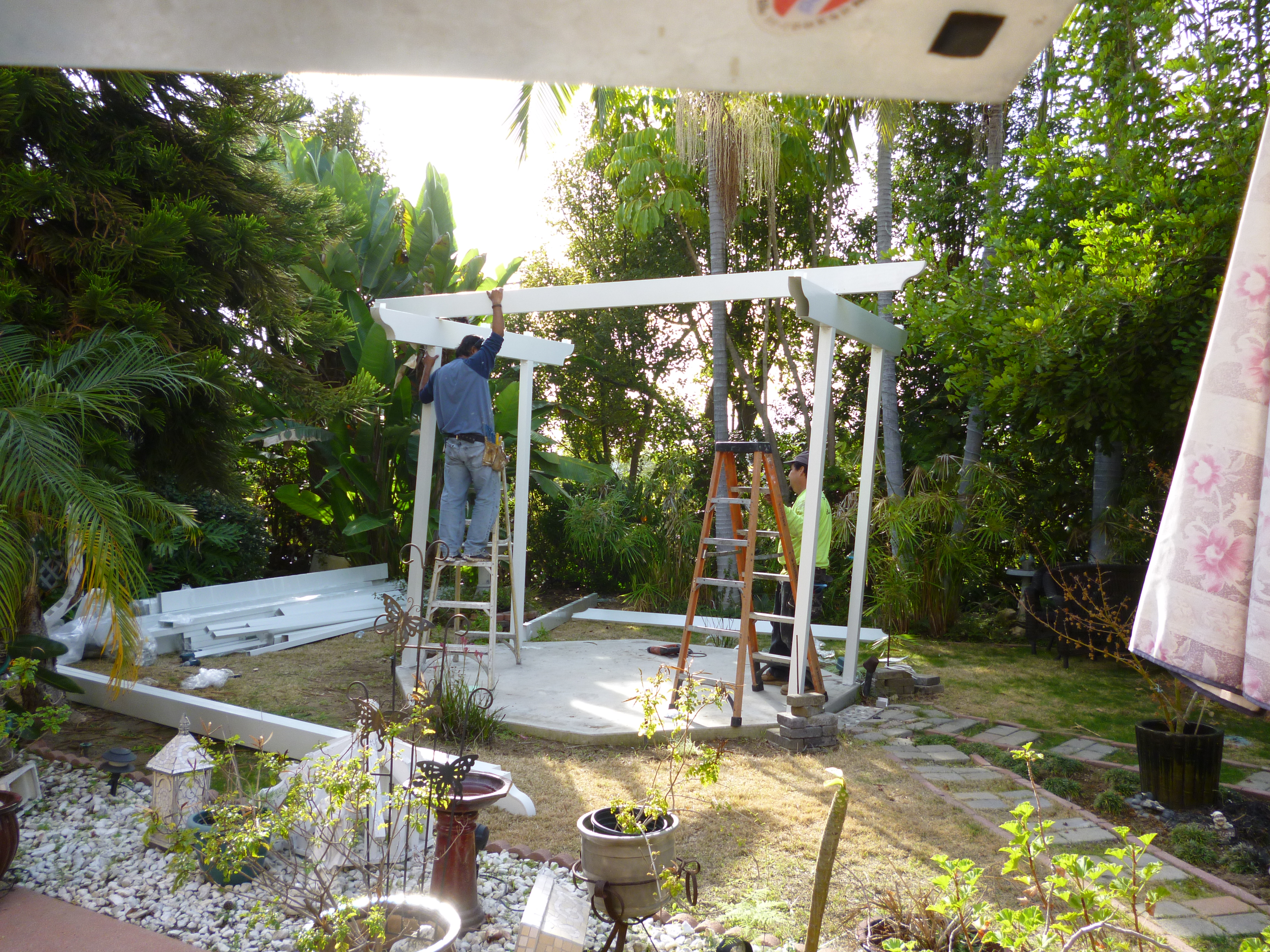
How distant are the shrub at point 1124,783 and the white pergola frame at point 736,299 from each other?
1.74 m

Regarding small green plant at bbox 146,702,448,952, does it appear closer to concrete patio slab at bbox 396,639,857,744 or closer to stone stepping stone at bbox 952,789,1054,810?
concrete patio slab at bbox 396,639,857,744

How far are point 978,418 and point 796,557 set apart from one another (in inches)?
173

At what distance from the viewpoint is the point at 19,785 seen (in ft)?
13.8

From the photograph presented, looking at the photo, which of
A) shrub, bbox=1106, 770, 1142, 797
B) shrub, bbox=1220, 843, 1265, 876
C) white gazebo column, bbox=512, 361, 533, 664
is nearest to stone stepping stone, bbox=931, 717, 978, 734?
shrub, bbox=1106, 770, 1142, 797

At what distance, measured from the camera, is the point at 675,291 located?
664cm

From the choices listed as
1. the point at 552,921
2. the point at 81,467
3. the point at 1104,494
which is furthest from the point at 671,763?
the point at 1104,494

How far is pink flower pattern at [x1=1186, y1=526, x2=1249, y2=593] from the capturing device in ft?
4.44

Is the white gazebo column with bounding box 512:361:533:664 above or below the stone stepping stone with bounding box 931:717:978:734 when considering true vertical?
above

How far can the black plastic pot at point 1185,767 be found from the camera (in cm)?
429

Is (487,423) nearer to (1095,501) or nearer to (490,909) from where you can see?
(490,909)

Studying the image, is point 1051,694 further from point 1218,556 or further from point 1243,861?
point 1218,556

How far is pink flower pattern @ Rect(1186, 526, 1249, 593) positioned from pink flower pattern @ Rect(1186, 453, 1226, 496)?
60mm

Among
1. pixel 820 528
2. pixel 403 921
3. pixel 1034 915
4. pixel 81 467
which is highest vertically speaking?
pixel 81 467

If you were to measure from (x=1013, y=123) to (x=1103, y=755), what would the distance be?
10694mm
